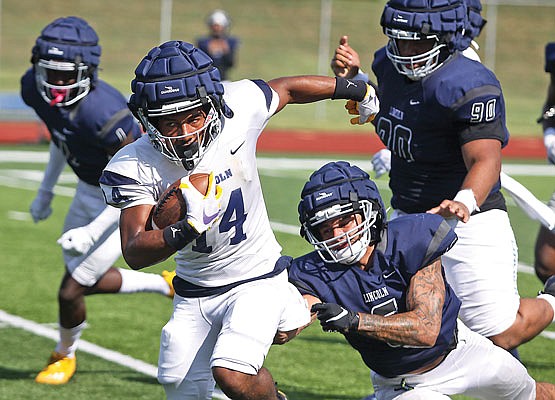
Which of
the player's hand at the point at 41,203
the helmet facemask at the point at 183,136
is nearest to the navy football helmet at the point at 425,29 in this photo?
the helmet facemask at the point at 183,136

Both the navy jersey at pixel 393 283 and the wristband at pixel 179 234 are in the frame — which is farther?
the navy jersey at pixel 393 283

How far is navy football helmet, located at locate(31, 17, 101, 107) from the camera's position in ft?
19.7

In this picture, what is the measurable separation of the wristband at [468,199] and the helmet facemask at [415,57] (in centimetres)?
72

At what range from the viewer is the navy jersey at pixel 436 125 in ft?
16.6

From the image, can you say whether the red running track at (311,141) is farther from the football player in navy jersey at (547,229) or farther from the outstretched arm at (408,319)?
the outstretched arm at (408,319)

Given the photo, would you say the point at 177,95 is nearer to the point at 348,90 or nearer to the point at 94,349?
the point at 348,90

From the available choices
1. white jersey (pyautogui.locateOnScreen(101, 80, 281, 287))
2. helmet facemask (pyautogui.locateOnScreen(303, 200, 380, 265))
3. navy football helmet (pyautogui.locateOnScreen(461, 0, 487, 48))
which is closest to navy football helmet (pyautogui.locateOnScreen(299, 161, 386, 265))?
helmet facemask (pyautogui.locateOnScreen(303, 200, 380, 265))

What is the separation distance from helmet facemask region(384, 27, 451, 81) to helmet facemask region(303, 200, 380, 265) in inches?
41.7

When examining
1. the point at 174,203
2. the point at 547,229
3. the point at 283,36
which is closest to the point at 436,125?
the point at 174,203

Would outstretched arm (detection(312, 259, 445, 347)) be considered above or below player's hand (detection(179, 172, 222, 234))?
below

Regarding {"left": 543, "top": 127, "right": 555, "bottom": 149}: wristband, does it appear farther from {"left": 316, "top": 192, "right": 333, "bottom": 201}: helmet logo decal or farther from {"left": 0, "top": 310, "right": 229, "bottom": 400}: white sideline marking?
{"left": 316, "top": 192, "right": 333, "bottom": 201}: helmet logo decal

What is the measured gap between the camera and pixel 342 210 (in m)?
4.27

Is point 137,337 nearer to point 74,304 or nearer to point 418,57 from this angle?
point 74,304

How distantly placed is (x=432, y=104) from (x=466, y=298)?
907mm
